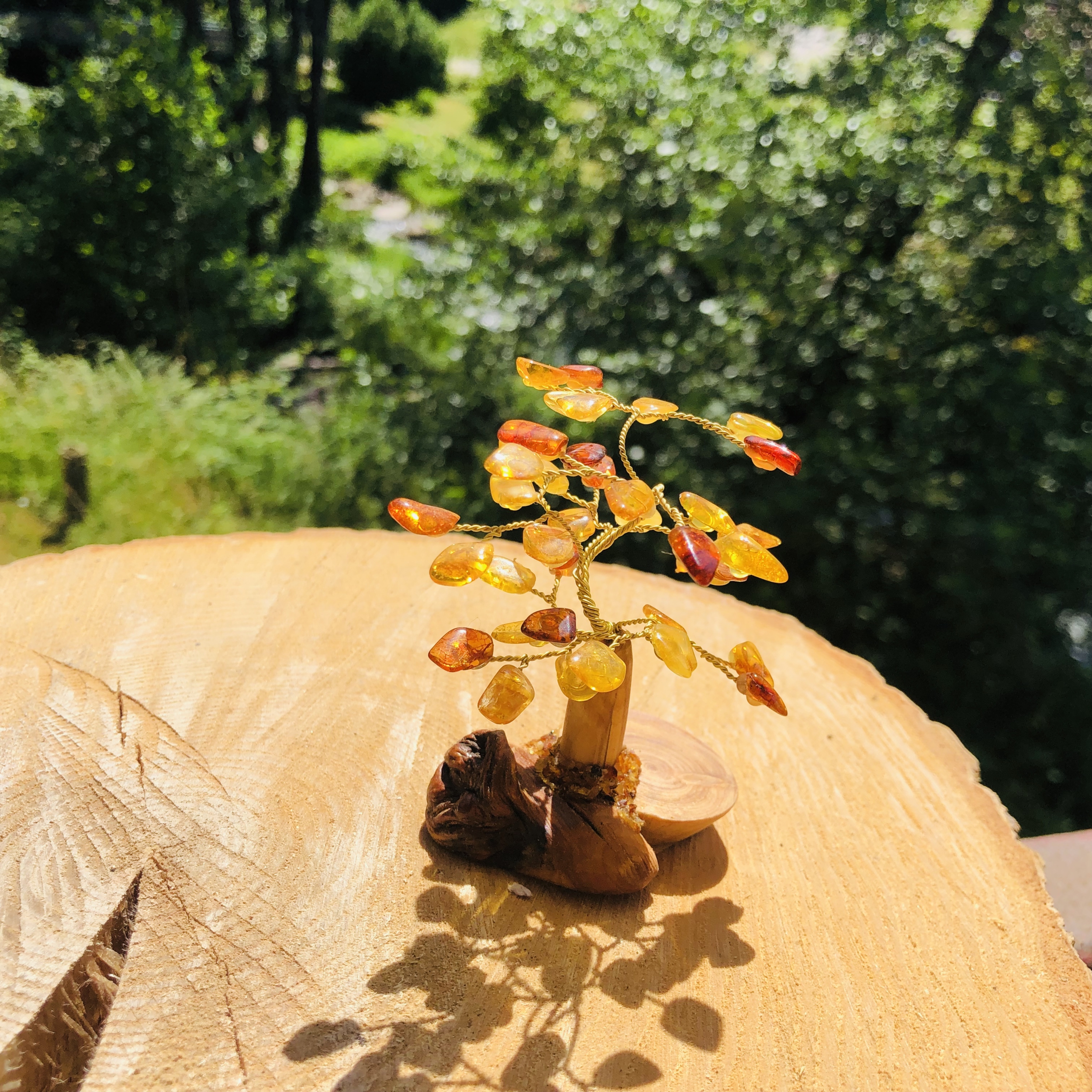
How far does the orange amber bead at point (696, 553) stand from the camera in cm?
97

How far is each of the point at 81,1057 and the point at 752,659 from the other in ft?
2.71

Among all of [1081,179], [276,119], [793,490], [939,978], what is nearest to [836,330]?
[793,490]

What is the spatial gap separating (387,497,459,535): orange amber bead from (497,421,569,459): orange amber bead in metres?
0.12

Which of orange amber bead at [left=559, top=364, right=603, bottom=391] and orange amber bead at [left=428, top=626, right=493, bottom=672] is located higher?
orange amber bead at [left=559, top=364, right=603, bottom=391]

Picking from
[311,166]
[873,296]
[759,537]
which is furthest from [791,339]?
[311,166]

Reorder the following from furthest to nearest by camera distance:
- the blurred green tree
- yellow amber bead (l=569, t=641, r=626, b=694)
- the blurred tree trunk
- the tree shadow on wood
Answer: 1. the blurred tree trunk
2. the blurred green tree
3. yellow amber bead (l=569, t=641, r=626, b=694)
4. the tree shadow on wood

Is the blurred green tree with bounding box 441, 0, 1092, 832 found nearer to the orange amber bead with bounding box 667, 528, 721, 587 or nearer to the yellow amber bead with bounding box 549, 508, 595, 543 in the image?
the yellow amber bead with bounding box 549, 508, 595, 543

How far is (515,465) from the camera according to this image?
3.56ft

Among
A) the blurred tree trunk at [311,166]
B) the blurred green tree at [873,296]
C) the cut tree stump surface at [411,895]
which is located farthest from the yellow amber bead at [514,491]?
the blurred tree trunk at [311,166]

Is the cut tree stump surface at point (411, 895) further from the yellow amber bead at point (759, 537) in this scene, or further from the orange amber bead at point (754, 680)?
the yellow amber bead at point (759, 537)

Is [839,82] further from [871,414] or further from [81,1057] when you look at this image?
[81,1057]

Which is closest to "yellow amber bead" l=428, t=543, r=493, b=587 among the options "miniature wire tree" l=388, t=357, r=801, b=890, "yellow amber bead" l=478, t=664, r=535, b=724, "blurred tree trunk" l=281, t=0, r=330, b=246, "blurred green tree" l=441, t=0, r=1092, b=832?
"miniature wire tree" l=388, t=357, r=801, b=890

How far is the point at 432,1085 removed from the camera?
868mm

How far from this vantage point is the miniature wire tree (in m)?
1.05
